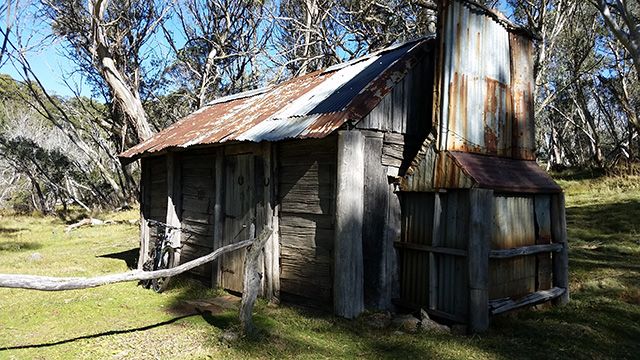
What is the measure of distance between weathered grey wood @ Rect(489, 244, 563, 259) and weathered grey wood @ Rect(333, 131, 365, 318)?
69.7 inches

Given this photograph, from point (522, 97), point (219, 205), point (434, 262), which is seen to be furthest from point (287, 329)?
point (522, 97)

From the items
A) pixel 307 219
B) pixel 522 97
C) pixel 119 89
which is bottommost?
pixel 307 219

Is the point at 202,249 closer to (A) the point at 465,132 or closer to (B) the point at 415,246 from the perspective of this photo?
(B) the point at 415,246

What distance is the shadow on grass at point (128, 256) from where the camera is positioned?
11.0m

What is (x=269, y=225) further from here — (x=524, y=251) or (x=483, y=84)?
(x=483, y=84)

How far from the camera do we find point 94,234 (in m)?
16.3

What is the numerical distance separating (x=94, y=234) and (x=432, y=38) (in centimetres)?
1442

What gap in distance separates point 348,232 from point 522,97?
12.2 feet

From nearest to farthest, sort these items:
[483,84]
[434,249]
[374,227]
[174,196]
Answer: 1. [434,249]
2. [374,227]
3. [483,84]
4. [174,196]

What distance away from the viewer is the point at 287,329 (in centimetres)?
567

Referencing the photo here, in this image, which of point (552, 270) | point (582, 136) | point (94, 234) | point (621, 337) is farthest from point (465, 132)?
point (582, 136)

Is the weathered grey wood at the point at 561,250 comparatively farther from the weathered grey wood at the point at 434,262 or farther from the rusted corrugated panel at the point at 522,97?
the weathered grey wood at the point at 434,262

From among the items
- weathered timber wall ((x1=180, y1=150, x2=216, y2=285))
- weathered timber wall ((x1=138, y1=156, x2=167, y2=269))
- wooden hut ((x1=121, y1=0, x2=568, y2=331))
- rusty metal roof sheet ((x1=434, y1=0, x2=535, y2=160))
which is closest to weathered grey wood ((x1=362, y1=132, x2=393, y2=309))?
wooden hut ((x1=121, y1=0, x2=568, y2=331))

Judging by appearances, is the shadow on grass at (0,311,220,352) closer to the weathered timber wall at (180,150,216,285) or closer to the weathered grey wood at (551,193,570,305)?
the weathered timber wall at (180,150,216,285)
